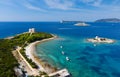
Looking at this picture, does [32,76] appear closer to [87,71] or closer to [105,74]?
[87,71]

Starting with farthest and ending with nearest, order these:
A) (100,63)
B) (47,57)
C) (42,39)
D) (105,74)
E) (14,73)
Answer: (42,39) < (47,57) < (100,63) < (105,74) < (14,73)

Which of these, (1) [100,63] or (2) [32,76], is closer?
(2) [32,76]

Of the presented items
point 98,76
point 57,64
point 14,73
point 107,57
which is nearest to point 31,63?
point 57,64

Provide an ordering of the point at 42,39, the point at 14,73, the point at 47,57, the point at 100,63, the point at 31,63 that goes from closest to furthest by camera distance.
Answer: the point at 14,73
the point at 31,63
the point at 100,63
the point at 47,57
the point at 42,39

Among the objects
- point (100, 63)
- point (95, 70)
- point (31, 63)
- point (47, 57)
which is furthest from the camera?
point (47, 57)

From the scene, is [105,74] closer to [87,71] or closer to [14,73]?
[87,71]

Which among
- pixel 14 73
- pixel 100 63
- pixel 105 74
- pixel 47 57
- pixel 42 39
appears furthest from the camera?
pixel 42 39

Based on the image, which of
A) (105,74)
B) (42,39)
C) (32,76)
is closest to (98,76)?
(105,74)

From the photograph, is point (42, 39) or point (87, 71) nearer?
point (87, 71)
